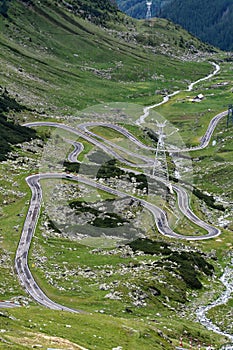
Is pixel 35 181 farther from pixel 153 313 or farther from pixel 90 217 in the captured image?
pixel 153 313

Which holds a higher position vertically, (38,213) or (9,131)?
(9,131)

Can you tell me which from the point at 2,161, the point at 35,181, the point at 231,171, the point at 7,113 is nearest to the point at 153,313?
the point at 35,181

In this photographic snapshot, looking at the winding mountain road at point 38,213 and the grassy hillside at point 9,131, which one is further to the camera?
the grassy hillside at point 9,131

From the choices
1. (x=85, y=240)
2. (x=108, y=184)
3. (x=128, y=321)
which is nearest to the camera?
(x=128, y=321)

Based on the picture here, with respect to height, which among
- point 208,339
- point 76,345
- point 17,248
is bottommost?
point 17,248

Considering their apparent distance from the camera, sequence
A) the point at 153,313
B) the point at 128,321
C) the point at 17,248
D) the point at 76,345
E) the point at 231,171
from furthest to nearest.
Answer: the point at 231,171, the point at 17,248, the point at 153,313, the point at 128,321, the point at 76,345

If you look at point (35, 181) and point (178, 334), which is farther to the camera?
point (35, 181)

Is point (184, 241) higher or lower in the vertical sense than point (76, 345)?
lower

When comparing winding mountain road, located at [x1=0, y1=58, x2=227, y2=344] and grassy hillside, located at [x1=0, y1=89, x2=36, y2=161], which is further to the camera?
grassy hillside, located at [x1=0, y1=89, x2=36, y2=161]

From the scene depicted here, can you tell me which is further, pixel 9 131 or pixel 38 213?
pixel 9 131
